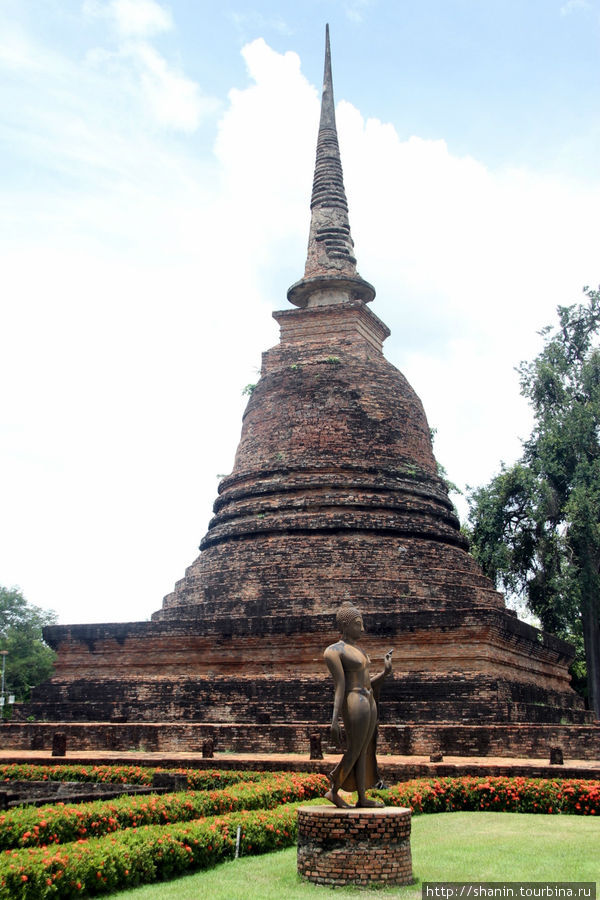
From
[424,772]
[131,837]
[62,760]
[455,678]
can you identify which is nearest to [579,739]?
[455,678]

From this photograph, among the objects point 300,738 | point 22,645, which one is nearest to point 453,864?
point 300,738

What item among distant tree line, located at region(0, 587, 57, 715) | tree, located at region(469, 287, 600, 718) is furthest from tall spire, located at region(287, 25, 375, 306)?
distant tree line, located at region(0, 587, 57, 715)

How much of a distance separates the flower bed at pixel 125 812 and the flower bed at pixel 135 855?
54 centimetres

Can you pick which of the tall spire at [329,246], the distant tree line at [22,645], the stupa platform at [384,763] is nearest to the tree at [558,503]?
the tall spire at [329,246]

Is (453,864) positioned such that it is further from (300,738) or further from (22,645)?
(22,645)

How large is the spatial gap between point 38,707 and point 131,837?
41.1ft

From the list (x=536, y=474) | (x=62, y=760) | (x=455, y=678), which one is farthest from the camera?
(x=536, y=474)

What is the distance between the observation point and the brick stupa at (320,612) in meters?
16.4

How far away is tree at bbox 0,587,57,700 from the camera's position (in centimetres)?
5019

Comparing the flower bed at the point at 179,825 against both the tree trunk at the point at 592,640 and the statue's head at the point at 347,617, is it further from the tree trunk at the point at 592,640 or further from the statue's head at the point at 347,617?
the tree trunk at the point at 592,640

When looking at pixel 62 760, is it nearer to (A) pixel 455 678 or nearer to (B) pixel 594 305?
(A) pixel 455 678

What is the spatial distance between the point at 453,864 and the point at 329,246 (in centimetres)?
1989

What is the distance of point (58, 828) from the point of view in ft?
26.6

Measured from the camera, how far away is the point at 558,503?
26203 mm
